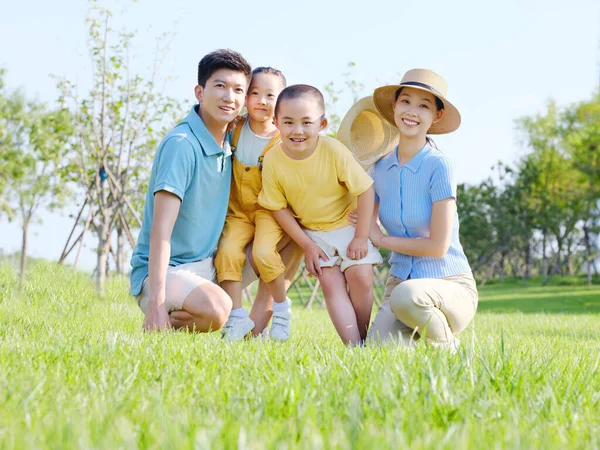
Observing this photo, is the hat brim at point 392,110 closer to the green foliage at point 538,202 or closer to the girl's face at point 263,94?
the girl's face at point 263,94

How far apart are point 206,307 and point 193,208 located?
586 millimetres

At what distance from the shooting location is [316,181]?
3.83m

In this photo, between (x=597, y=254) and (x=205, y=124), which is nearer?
(x=205, y=124)

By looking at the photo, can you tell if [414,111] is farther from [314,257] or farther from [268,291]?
[268,291]

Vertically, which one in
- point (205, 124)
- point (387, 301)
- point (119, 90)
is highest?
point (119, 90)

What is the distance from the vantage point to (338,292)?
388 centimetres

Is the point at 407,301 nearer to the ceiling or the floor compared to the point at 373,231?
nearer to the floor

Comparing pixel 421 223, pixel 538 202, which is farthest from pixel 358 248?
pixel 538 202

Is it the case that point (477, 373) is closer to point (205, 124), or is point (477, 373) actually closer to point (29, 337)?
point (29, 337)

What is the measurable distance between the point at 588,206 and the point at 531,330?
26784mm

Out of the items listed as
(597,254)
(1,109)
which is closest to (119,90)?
(1,109)

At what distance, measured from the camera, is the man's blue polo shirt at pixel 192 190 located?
3906 millimetres

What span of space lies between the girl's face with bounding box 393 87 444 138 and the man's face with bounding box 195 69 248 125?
0.91 m

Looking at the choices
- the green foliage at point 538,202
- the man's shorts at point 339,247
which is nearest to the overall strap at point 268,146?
the man's shorts at point 339,247
